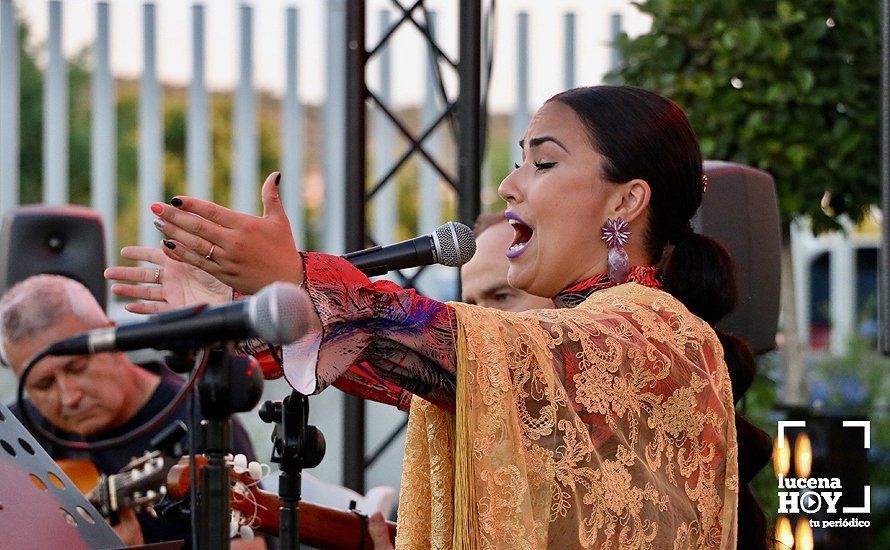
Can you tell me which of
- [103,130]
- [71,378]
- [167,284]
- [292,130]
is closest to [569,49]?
[292,130]

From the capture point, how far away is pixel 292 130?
22.2ft

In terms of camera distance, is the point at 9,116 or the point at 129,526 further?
the point at 9,116

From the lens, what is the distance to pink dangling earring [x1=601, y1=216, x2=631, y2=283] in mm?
2145

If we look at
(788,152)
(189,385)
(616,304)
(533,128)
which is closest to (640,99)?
(533,128)

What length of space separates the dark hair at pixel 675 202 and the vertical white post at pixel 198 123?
15.1ft

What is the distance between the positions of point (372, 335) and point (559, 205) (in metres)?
0.52

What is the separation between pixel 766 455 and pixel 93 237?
10.1ft

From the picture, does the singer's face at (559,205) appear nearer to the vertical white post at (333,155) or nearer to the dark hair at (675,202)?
the dark hair at (675,202)

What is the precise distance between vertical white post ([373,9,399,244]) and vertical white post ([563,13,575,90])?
94 cm

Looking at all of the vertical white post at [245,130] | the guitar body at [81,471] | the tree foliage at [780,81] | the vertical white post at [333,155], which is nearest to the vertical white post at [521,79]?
the vertical white post at [333,155]

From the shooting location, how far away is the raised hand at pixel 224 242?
1600mm

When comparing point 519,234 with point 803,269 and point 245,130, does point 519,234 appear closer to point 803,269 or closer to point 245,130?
point 245,130

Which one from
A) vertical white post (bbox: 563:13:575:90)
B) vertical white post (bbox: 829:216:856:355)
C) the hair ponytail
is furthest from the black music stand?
vertical white post (bbox: 829:216:856:355)

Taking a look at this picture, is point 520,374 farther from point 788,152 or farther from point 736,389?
point 788,152
